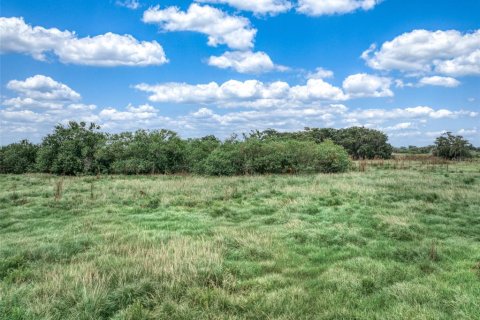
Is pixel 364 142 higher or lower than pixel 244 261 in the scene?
higher

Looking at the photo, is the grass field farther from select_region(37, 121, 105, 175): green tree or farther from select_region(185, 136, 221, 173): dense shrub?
select_region(37, 121, 105, 175): green tree

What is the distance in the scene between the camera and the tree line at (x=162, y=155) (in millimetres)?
34656

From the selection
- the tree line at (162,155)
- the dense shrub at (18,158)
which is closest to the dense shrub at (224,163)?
the tree line at (162,155)

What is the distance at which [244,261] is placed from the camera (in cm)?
851

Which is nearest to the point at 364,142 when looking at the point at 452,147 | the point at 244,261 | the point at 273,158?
the point at 452,147

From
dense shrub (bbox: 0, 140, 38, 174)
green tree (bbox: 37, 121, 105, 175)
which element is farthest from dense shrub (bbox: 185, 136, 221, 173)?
dense shrub (bbox: 0, 140, 38, 174)

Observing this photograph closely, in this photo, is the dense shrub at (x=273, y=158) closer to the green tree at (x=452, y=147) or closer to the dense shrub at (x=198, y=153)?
the dense shrub at (x=198, y=153)

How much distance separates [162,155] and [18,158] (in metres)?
18.3

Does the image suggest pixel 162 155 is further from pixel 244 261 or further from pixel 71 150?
pixel 244 261

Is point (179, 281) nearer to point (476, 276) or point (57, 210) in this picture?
point (476, 276)

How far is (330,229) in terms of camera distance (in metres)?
11.2

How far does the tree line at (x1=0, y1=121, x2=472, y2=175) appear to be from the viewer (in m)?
34.7

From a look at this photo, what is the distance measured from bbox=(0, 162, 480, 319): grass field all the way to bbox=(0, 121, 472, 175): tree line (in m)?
18.6

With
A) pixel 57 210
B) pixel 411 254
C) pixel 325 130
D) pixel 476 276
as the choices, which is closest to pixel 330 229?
pixel 411 254
